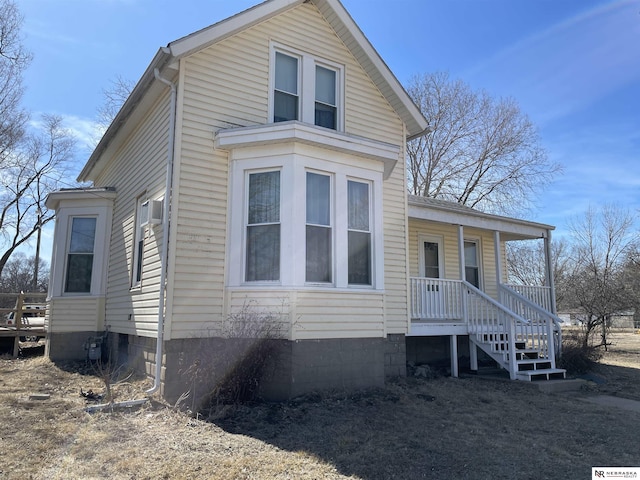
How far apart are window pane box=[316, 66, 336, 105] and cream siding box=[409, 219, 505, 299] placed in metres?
4.07

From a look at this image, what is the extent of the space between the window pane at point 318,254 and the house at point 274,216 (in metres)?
0.02

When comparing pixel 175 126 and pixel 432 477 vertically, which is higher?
pixel 175 126

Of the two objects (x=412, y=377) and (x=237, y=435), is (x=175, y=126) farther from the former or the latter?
(x=412, y=377)

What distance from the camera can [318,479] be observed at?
13.5ft

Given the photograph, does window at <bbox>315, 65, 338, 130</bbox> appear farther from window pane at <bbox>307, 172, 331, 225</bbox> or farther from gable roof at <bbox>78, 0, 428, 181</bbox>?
window pane at <bbox>307, 172, 331, 225</bbox>

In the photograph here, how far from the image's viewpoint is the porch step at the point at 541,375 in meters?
9.20

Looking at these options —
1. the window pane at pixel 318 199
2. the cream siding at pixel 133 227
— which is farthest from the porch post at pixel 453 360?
the cream siding at pixel 133 227

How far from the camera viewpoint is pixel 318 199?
301 inches

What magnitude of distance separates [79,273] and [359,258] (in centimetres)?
706

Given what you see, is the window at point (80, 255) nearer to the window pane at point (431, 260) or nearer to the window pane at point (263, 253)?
the window pane at point (263, 253)

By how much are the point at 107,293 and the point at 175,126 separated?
5132mm

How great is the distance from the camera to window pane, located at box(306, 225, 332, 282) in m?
7.43

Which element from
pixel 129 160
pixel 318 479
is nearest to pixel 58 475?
pixel 318 479

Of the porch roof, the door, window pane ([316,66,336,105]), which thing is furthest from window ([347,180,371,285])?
the door
